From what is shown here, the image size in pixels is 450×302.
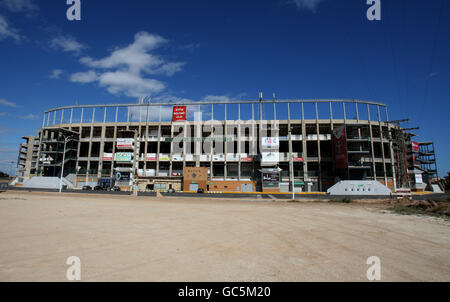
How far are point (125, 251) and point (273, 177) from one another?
1801 inches

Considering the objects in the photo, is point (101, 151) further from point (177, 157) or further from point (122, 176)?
point (177, 157)

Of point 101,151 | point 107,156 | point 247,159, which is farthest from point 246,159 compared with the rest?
point 101,151

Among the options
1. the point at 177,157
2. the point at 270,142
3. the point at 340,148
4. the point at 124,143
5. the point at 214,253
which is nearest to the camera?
the point at 214,253

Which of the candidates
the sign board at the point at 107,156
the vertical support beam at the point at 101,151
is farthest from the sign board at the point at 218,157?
the vertical support beam at the point at 101,151

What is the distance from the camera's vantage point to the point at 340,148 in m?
49.1

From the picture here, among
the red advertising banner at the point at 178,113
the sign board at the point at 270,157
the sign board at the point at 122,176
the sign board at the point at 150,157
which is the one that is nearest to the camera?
the sign board at the point at 270,157

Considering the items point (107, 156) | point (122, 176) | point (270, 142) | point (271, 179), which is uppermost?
point (270, 142)

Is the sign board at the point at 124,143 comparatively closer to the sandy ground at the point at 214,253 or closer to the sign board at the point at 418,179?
the sandy ground at the point at 214,253

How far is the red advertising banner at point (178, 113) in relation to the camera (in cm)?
5625

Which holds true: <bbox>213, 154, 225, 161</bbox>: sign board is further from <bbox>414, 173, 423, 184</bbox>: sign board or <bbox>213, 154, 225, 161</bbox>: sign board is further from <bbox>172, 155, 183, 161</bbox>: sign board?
<bbox>414, 173, 423, 184</bbox>: sign board

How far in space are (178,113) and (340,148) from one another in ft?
134

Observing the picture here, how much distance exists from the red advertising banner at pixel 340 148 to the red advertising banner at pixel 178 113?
38.0 meters

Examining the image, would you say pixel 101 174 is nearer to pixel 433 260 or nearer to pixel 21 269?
pixel 21 269

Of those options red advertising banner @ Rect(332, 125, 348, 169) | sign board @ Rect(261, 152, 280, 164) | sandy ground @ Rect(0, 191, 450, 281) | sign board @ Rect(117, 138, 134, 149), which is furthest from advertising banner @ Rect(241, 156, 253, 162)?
sandy ground @ Rect(0, 191, 450, 281)
